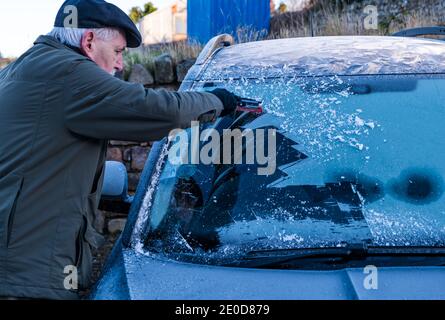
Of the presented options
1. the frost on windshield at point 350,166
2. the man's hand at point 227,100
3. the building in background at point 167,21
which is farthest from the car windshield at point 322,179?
the building in background at point 167,21

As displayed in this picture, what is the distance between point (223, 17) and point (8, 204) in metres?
6.70

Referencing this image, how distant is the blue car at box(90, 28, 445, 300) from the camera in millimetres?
1673

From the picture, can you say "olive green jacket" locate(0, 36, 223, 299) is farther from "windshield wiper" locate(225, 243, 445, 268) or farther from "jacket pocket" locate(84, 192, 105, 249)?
"windshield wiper" locate(225, 243, 445, 268)

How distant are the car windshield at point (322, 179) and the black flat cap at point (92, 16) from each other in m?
0.52

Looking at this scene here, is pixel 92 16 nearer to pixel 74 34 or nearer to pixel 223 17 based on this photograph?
pixel 74 34

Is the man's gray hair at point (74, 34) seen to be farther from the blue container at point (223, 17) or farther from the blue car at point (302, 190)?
the blue container at point (223, 17)

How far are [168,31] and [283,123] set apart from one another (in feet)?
43.6

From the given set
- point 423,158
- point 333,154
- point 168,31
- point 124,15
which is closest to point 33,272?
point 124,15

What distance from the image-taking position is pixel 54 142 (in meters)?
1.85

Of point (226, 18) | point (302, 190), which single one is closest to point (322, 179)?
point (302, 190)

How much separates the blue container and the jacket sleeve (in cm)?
616

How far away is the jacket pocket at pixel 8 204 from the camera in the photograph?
181cm
